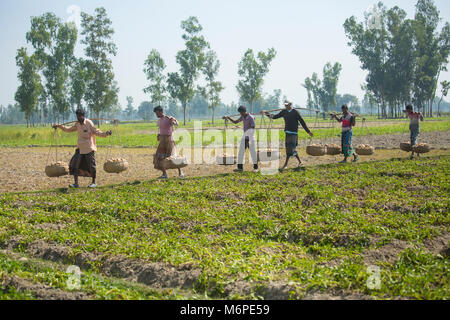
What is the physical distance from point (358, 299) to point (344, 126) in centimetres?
912

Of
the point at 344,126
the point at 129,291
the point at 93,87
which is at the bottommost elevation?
the point at 129,291

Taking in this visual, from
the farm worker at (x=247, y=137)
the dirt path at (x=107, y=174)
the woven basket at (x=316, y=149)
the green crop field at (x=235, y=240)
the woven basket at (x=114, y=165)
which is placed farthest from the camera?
the woven basket at (x=316, y=149)

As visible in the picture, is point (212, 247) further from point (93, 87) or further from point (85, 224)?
point (93, 87)

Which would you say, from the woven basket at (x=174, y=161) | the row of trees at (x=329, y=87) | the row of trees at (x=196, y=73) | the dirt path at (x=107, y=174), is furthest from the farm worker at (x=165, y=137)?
the row of trees at (x=329, y=87)

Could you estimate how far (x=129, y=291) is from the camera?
4137 millimetres

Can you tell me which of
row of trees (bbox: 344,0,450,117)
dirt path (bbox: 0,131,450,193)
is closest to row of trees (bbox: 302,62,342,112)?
row of trees (bbox: 344,0,450,117)

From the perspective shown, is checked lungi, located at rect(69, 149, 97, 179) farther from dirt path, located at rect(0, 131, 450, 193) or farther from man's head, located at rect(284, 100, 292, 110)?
man's head, located at rect(284, 100, 292, 110)

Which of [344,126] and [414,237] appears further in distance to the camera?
[344,126]

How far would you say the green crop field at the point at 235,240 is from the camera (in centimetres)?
416

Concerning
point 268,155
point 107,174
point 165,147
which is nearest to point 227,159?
point 268,155

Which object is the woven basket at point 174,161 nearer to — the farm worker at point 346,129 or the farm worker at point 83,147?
the farm worker at point 83,147

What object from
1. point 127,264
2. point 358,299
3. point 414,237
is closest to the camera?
point 358,299

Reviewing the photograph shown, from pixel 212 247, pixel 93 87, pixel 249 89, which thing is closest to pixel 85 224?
pixel 212 247

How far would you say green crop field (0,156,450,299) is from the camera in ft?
13.6
